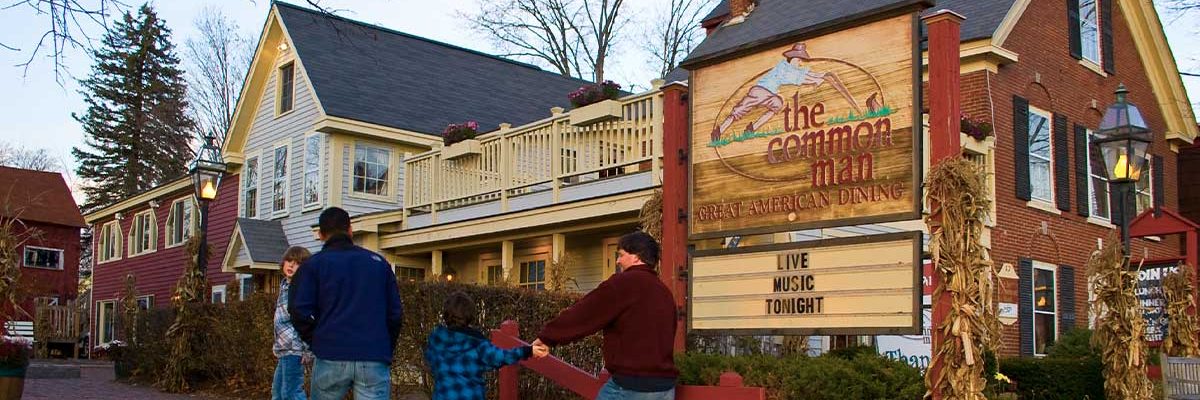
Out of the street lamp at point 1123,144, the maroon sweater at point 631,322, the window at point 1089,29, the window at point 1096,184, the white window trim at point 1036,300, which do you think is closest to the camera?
the maroon sweater at point 631,322

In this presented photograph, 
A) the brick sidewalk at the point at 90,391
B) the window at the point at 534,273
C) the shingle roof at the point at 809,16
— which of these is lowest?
the brick sidewalk at the point at 90,391

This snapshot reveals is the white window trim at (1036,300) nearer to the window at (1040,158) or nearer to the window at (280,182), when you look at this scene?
the window at (1040,158)

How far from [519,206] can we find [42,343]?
1917 centimetres

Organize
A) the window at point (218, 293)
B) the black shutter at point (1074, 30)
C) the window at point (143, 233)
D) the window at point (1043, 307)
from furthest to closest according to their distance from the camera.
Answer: the window at point (143, 233), the window at point (218, 293), the black shutter at point (1074, 30), the window at point (1043, 307)

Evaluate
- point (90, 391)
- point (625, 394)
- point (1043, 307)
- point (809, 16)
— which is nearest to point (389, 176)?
point (90, 391)

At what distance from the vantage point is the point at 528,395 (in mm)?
11133

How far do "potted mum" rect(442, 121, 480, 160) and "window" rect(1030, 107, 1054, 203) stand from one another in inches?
344

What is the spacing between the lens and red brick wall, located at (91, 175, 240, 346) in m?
26.7

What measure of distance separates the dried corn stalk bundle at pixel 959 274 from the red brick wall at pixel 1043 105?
992 centimetres

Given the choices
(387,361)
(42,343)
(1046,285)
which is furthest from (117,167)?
(387,361)

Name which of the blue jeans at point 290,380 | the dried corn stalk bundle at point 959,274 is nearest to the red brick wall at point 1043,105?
the dried corn stalk bundle at point 959,274

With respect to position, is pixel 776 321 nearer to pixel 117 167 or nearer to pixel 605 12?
pixel 605 12

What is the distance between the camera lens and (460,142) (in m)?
17.5

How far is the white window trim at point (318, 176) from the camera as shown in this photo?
22.1m
